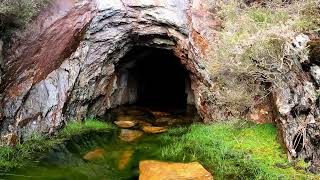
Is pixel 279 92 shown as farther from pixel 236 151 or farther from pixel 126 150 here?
pixel 126 150

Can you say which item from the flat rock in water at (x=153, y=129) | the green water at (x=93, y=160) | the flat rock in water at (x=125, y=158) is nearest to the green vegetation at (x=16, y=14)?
the green water at (x=93, y=160)

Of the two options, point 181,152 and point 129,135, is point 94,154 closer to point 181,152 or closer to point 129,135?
point 129,135

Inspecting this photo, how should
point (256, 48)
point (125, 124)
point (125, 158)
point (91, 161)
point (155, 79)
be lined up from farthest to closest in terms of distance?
point (155, 79) < point (125, 124) < point (125, 158) < point (91, 161) < point (256, 48)

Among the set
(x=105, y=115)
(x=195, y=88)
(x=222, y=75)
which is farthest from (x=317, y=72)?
(x=105, y=115)

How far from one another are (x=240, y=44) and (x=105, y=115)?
7.82 m

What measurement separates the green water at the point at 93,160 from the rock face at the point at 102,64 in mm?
1231

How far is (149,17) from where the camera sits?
15.0 metres

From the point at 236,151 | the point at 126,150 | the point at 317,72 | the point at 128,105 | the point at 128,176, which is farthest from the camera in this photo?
the point at 128,105

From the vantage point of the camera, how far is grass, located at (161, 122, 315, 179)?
29.0ft

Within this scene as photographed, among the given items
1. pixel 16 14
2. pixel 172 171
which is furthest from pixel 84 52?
pixel 172 171

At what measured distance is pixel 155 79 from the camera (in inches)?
994

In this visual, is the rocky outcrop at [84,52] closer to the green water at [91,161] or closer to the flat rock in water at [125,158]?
the green water at [91,161]

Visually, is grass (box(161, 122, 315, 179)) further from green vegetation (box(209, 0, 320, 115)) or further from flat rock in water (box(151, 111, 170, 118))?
flat rock in water (box(151, 111, 170, 118))

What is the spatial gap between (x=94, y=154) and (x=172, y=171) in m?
2.84
